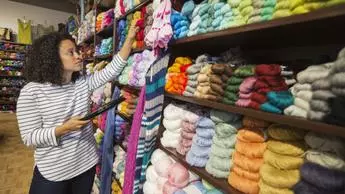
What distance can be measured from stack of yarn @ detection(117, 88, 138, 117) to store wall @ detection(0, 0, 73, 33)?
699 cm

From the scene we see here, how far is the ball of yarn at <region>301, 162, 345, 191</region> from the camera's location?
2.36ft

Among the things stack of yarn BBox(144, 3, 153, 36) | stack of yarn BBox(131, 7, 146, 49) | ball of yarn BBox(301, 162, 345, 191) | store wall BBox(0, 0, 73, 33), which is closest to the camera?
ball of yarn BBox(301, 162, 345, 191)

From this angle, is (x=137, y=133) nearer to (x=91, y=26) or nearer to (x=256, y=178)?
(x=256, y=178)

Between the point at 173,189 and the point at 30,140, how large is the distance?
802mm

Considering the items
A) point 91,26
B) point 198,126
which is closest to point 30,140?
point 198,126

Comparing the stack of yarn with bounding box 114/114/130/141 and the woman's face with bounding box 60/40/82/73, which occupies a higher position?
the woman's face with bounding box 60/40/82/73

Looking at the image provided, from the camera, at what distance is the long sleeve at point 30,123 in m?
1.52

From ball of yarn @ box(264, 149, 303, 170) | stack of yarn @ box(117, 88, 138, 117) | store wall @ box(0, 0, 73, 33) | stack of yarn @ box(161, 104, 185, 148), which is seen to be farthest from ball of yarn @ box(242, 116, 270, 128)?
store wall @ box(0, 0, 73, 33)

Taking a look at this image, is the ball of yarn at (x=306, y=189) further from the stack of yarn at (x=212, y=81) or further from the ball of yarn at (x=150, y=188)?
the ball of yarn at (x=150, y=188)

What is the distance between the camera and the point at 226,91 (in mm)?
1080

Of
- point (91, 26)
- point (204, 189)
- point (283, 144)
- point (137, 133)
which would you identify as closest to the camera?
point (283, 144)

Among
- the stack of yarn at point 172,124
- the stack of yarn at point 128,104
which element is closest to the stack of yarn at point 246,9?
the stack of yarn at point 172,124

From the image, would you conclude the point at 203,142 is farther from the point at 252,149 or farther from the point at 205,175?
the point at 252,149

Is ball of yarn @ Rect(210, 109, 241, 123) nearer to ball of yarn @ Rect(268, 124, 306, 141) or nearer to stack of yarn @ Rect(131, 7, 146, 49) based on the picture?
ball of yarn @ Rect(268, 124, 306, 141)
